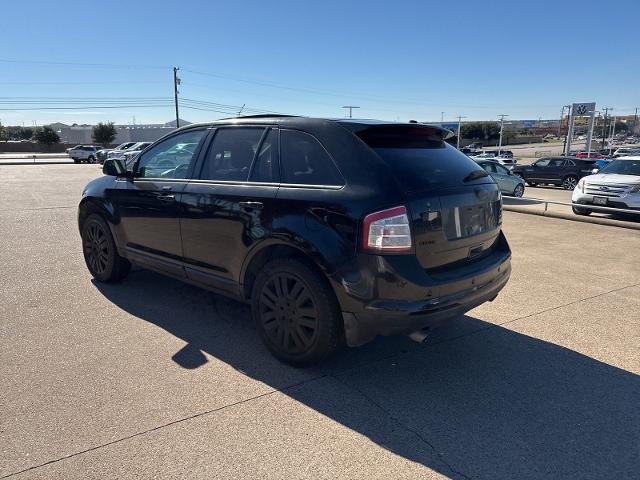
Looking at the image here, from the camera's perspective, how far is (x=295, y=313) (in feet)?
11.0

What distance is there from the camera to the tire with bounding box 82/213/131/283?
521cm

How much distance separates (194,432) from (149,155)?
3020 mm

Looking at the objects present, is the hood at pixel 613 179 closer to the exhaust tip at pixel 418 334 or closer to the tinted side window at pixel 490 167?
the tinted side window at pixel 490 167

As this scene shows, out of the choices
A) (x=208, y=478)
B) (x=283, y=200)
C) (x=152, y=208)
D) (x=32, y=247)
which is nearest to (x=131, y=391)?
(x=208, y=478)

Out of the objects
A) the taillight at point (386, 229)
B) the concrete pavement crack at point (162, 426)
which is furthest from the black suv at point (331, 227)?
the concrete pavement crack at point (162, 426)

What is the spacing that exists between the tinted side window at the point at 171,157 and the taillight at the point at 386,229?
2.08 metres

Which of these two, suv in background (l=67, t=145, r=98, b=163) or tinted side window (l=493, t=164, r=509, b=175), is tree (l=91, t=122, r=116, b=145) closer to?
suv in background (l=67, t=145, r=98, b=163)

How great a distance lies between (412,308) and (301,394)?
953 millimetres

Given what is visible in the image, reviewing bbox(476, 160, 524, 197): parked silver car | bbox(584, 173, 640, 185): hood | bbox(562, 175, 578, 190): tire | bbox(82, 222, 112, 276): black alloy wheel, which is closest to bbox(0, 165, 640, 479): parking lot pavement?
bbox(82, 222, 112, 276): black alloy wheel

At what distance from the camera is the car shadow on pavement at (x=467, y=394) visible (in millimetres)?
2541

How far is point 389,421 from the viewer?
2.85 m

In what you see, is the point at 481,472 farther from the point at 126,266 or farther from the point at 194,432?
the point at 126,266

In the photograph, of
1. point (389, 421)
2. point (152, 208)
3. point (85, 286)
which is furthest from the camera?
point (85, 286)

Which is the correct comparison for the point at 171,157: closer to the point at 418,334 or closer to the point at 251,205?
the point at 251,205
